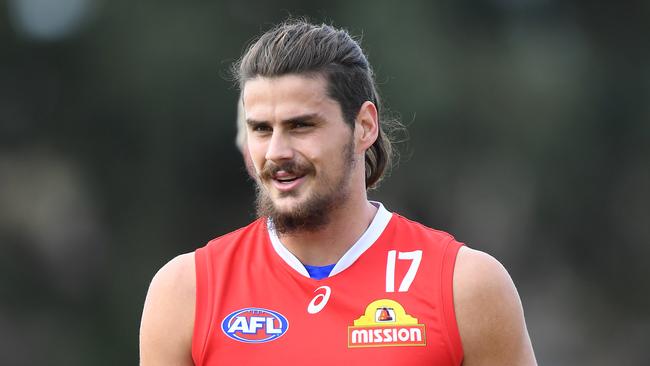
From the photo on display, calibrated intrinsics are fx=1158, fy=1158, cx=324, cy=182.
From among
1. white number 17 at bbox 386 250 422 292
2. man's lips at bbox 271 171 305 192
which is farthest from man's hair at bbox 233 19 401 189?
white number 17 at bbox 386 250 422 292

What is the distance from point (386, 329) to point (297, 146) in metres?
0.60

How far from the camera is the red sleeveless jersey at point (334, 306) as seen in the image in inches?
133

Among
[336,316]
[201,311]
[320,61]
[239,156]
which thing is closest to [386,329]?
[336,316]

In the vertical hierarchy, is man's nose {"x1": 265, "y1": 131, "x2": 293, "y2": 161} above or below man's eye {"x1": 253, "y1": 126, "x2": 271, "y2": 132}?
below

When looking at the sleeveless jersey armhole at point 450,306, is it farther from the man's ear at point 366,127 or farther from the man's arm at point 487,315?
the man's ear at point 366,127

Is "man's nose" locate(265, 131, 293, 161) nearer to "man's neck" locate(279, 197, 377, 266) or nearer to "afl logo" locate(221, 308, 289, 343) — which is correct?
"man's neck" locate(279, 197, 377, 266)

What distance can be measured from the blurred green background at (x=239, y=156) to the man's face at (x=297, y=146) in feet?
21.1

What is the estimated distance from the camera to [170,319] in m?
3.49

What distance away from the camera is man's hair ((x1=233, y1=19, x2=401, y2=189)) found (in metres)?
3.51

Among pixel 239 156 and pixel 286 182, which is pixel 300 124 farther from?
pixel 239 156

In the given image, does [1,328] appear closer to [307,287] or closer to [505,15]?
[505,15]

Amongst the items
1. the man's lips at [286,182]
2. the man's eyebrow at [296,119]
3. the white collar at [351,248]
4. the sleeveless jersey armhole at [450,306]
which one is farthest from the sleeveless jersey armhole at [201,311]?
the sleeveless jersey armhole at [450,306]

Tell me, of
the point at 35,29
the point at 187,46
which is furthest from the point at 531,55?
the point at 35,29

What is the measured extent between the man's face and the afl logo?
11.0 inches
